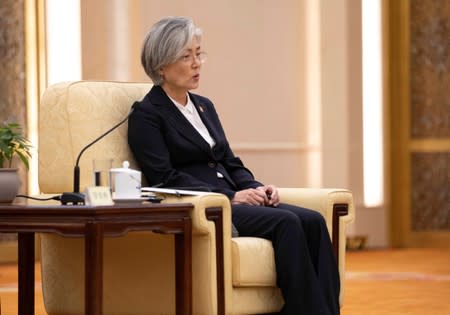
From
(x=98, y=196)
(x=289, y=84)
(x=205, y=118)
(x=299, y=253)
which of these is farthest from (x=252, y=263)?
(x=289, y=84)

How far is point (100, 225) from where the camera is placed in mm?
2916

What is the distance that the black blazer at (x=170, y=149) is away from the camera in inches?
141

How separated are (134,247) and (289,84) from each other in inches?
152

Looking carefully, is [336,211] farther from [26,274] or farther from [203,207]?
[26,274]

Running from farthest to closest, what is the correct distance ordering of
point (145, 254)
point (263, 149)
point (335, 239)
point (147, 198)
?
1. point (263, 149)
2. point (335, 239)
3. point (145, 254)
4. point (147, 198)

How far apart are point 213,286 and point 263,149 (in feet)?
12.8

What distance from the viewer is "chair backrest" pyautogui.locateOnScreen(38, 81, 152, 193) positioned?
3.65m

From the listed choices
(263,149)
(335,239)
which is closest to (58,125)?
(335,239)

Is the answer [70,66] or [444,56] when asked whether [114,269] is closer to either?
[70,66]

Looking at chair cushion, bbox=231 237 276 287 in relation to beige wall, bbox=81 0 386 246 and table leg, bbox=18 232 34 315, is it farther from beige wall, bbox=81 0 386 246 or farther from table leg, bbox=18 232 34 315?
beige wall, bbox=81 0 386 246

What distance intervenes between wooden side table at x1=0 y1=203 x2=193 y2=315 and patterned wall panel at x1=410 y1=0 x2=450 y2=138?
479 cm

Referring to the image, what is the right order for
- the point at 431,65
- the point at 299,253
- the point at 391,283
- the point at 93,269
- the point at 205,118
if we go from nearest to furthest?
the point at 93,269
the point at 299,253
the point at 205,118
the point at 391,283
the point at 431,65

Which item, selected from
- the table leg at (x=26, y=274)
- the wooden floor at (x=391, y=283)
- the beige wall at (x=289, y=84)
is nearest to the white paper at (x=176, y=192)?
the table leg at (x=26, y=274)

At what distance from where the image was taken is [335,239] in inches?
146
